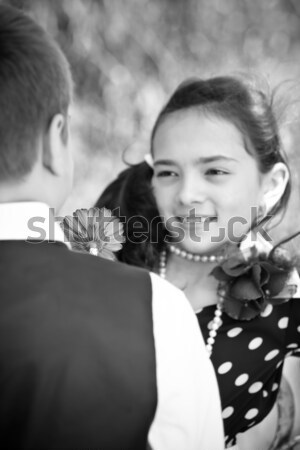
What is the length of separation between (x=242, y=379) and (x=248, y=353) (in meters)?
0.04

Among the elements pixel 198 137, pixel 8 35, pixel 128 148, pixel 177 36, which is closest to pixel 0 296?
pixel 8 35

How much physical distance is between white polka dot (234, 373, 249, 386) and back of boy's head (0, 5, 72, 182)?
0.50m

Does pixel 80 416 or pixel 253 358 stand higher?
pixel 80 416

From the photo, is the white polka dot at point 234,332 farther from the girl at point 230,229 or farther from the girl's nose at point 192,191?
the girl's nose at point 192,191

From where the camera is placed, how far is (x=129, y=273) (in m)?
0.52

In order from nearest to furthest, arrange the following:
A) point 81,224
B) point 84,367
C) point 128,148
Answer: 1. point 84,367
2. point 81,224
3. point 128,148

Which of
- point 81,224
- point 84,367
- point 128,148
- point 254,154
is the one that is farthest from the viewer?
point 128,148

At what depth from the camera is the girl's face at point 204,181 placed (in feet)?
2.69

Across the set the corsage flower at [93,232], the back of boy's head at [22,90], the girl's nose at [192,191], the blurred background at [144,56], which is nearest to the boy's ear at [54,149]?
the back of boy's head at [22,90]

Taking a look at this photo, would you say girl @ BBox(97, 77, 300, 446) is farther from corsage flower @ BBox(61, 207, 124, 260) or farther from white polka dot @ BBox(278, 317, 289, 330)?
corsage flower @ BBox(61, 207, 124, 260)

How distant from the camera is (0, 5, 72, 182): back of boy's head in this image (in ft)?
1.62

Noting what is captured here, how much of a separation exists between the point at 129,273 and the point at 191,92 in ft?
1.49

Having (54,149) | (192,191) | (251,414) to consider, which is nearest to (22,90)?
(54,149)

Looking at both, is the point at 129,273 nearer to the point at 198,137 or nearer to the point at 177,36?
the point at 198,137
